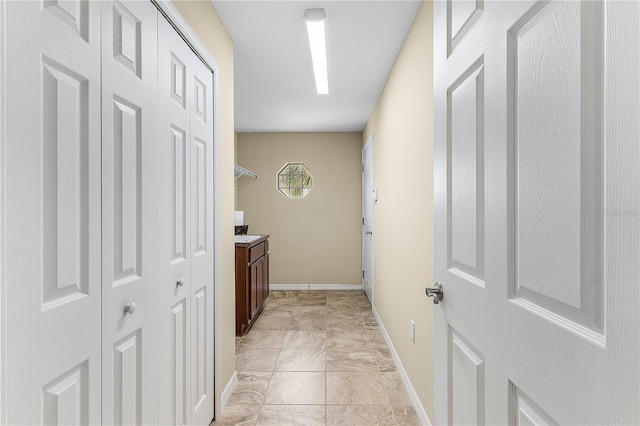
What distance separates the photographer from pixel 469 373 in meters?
0.96

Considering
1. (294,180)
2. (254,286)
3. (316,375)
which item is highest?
(294,180)

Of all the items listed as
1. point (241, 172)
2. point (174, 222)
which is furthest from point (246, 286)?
point (174, 222)

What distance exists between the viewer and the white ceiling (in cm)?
210

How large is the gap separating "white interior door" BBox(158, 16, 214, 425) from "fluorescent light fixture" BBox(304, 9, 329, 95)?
0.69 metres

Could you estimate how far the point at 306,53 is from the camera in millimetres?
2684

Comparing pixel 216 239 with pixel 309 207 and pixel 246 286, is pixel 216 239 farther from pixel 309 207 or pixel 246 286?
pixel 309 207

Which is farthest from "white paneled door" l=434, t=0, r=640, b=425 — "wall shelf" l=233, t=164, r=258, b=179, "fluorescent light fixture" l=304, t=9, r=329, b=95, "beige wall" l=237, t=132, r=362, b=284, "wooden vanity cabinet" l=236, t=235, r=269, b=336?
"beige wall" l=237, t=132, r=362, b=284

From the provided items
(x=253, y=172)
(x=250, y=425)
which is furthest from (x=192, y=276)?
(x=253, y=172)

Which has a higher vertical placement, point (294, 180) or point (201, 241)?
point (294, 180)

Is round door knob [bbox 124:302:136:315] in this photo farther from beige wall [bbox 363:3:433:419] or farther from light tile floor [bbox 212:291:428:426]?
beige wall [bbox 363:3:433:419]

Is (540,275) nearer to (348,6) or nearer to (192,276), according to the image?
(192,276)

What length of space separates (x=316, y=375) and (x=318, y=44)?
2.33 metres

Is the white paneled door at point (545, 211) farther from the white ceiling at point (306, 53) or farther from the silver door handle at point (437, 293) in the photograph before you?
A: the white ceiling at point (306, 53)

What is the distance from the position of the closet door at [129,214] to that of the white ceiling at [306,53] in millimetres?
973
